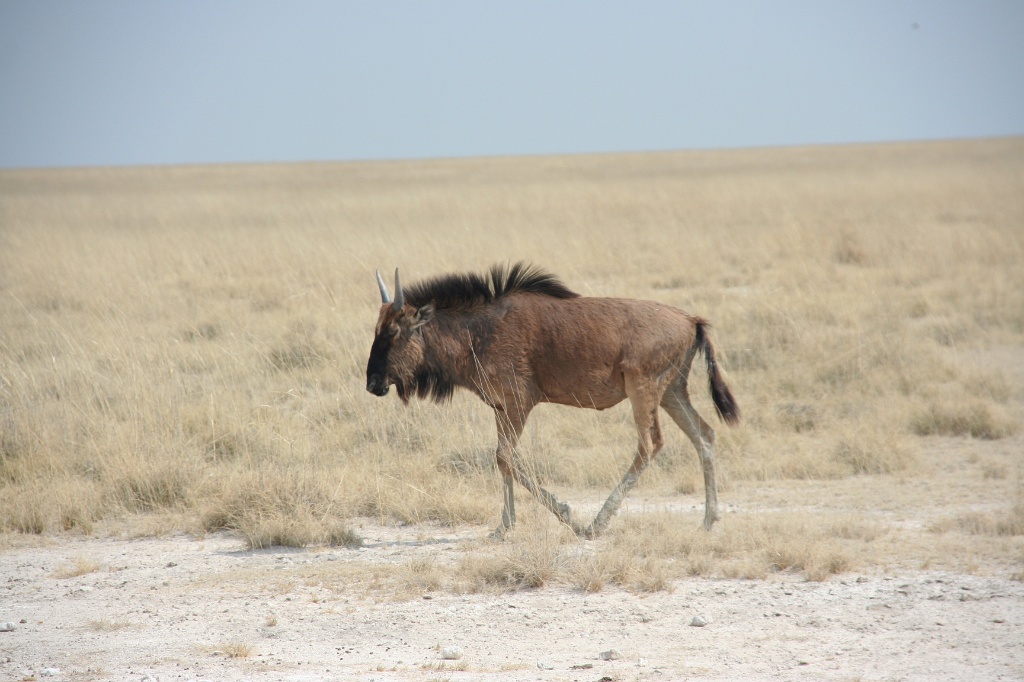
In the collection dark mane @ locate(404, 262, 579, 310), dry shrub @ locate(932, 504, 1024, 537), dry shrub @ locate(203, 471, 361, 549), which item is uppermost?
dark mane @ locate(404, 262, 579, 310)

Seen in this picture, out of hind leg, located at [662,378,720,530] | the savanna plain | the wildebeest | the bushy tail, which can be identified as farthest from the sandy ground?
the bushy tail

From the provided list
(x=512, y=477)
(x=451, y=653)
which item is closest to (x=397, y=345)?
(x=512, y=477)

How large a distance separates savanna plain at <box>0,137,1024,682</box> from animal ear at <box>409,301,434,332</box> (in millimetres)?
1264

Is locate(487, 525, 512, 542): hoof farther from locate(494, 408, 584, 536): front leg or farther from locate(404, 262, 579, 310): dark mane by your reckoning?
locate(404, 262, 579, 310): dark mane

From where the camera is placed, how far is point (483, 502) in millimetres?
7508

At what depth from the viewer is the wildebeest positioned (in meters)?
6.89

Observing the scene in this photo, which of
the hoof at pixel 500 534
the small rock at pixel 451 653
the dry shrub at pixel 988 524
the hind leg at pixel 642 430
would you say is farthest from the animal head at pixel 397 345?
the dry shrub at pixel 988 524

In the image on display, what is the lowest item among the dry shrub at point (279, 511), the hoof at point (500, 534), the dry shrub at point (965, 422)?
the hoof at point (500, 534)

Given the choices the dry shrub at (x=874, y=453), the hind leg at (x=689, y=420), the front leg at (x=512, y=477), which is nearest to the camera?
the front leg at (x=512, y=477)

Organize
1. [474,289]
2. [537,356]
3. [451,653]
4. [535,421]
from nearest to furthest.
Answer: [451,653]
[537,356]
[474,289]
[535,421]

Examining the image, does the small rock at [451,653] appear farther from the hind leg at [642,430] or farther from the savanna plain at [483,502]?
the hind leg at [642,430]

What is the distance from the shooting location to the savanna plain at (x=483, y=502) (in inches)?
205

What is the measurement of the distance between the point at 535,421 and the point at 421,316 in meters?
2.11

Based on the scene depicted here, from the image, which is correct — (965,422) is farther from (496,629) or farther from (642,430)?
(496,629)
